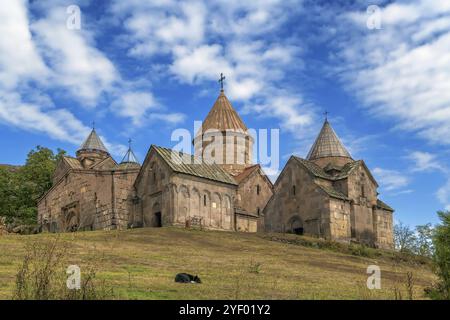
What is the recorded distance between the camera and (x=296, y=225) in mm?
37594

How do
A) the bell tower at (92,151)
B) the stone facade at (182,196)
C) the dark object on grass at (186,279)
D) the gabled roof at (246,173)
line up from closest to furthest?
the dark object on grass at (186,279) < the stone facade at (182,196) < the gabled roof at (246,173) < the bell tower at (92,151)

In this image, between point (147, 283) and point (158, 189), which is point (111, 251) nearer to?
point (147, 283)

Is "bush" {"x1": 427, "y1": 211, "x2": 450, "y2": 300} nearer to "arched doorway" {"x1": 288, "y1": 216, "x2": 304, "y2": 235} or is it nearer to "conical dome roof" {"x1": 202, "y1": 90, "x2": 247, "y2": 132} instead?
"arched doorway" {"x1": 288, "y1": 216, "x2": 304, "y2": 235}

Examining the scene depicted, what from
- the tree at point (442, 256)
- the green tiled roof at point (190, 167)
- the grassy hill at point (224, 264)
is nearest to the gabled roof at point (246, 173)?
the green tiled roof at point (190, 167)

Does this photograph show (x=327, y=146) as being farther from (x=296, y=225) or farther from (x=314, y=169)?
(x=296, y=225)

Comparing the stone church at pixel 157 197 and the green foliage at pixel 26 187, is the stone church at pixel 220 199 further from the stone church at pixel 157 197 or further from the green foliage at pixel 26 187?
the green foliage at pixel 26 187

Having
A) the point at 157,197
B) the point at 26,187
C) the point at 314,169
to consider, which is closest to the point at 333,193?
the point at 314,169

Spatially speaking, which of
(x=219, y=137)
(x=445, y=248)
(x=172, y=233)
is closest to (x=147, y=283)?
(x=445, y=248)

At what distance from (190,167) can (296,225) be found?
27.1 ft

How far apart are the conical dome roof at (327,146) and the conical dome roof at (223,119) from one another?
861 centimetres

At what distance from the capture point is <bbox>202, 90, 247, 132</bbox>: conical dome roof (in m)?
48.2

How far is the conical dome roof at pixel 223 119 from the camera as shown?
48219 millimetres
